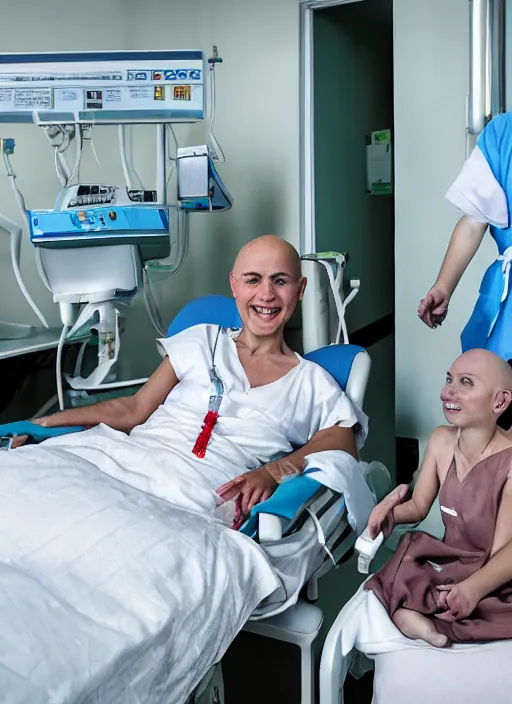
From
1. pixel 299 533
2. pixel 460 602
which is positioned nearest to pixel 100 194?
pixel 299 533

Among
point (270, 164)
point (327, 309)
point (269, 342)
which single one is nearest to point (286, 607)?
point (269, 342)

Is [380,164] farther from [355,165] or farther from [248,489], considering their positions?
[248,489]

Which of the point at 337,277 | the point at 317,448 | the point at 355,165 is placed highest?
the point at 355,165

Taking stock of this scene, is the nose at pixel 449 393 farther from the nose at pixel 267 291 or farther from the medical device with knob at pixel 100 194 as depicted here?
the medical device with knob at pixel 100 194

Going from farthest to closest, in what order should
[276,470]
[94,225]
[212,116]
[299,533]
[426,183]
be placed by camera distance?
[212,116] < [426,183] < [94,225] < [276,470] < [299,533]

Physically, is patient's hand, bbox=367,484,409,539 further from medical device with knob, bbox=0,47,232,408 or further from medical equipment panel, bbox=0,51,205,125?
medical equipment panel, bbox=0,51,205,125

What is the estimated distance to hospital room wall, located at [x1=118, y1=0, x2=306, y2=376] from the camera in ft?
10.7

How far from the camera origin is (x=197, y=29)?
11.3 feet

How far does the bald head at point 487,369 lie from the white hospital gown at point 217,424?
55 centimetres

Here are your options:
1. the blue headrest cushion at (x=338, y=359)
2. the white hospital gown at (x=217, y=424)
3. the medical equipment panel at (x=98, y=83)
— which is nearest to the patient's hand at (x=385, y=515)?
the white hospital gown at (x=217, y=424)

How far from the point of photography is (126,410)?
83.7 inches

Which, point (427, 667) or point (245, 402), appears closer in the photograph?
point (427, 667)

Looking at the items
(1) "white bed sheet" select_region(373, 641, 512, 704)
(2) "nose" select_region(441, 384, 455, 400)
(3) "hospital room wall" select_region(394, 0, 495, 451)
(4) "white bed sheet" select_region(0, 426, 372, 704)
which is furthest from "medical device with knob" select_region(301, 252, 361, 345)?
(1) "white bed sheet" select_region(373, 641, 512, 704)

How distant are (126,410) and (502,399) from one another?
1.07 metres
